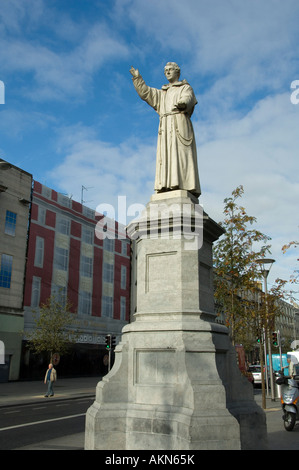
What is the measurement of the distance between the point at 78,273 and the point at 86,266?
1.32 metres

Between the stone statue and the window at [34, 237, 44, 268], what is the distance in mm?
27844

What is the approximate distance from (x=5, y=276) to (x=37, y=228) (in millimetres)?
5232

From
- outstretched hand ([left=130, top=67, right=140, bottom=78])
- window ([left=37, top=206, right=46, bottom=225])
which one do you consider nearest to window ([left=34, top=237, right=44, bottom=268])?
window ([left=37, top=206, right=46, bottom=225])

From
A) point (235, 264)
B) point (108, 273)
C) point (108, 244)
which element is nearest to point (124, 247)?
point (108, 244)

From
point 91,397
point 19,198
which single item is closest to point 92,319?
point 19,198

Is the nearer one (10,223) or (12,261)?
(12,261)

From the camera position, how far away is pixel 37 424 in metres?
11.7

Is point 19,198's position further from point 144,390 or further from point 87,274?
point 144,390

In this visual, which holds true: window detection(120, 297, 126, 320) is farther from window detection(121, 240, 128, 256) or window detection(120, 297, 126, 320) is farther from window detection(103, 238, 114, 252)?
window detection(103, 238, 114, 252)

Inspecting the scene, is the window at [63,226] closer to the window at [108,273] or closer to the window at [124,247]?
the window at [108,273]

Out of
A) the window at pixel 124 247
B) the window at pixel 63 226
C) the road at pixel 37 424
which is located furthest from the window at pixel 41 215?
the road at pixel 37 424

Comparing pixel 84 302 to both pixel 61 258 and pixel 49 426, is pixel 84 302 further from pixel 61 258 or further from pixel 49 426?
pixel 49 426

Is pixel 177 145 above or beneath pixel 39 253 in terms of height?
beneath

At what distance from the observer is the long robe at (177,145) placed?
7594 millimetres
